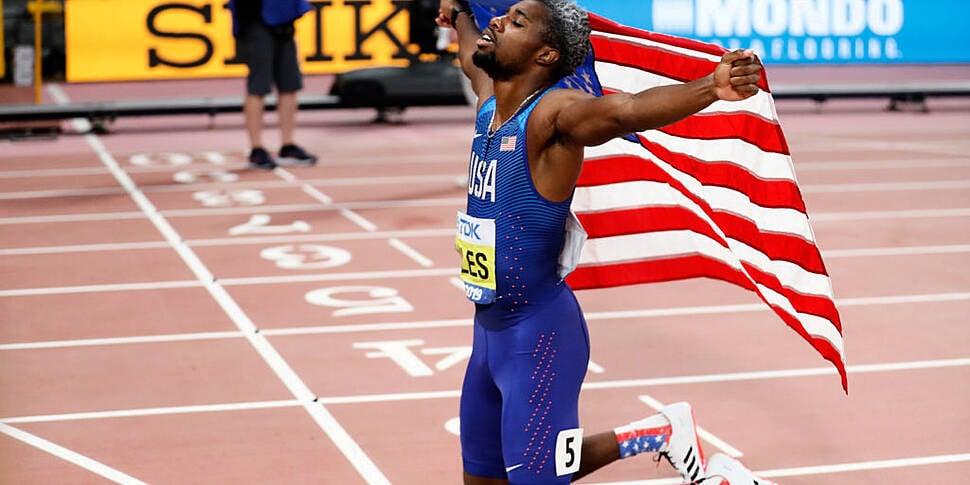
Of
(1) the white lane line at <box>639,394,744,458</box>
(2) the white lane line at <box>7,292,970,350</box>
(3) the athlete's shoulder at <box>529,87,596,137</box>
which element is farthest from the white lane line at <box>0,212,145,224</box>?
(3) the athlete's shoulder at <box>529,87,596,137</box>

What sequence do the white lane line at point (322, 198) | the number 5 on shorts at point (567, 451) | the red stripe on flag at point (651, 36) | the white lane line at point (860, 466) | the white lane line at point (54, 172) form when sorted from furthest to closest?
1. the white lane line at point (54, 172)
2. the white lane line at point (322, 198)
3. the white lane line at point (860, 466)
4. the red stripe on flag at point (651, 36)
5. the number 5 on shorts at point (567, 451)

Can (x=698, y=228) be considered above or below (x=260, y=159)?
above

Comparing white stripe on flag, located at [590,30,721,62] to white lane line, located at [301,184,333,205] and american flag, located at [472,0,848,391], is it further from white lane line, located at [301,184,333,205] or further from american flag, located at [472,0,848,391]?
white lane line, located at [301,184,333,205]

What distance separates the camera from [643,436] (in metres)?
4.62

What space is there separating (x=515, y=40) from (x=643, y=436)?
1.62 meters

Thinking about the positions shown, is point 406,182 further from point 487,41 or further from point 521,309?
point 487,41

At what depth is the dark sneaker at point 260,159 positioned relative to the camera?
12.6 metres

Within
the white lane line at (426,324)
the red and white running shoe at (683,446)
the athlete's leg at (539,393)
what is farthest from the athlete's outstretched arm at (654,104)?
the white lane line at (426,324)

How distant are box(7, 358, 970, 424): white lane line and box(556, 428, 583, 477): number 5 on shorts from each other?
2.31m

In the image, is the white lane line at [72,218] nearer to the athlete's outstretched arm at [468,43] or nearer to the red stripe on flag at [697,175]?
the athlete's outstretched arm at [468,43]

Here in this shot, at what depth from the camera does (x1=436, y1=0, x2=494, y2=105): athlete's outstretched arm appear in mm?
4309

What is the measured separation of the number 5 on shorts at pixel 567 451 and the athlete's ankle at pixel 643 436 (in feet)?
2.44

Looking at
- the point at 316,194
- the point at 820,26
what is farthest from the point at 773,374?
the point at 820,26

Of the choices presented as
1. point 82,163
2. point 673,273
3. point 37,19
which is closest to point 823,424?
point 673,273
